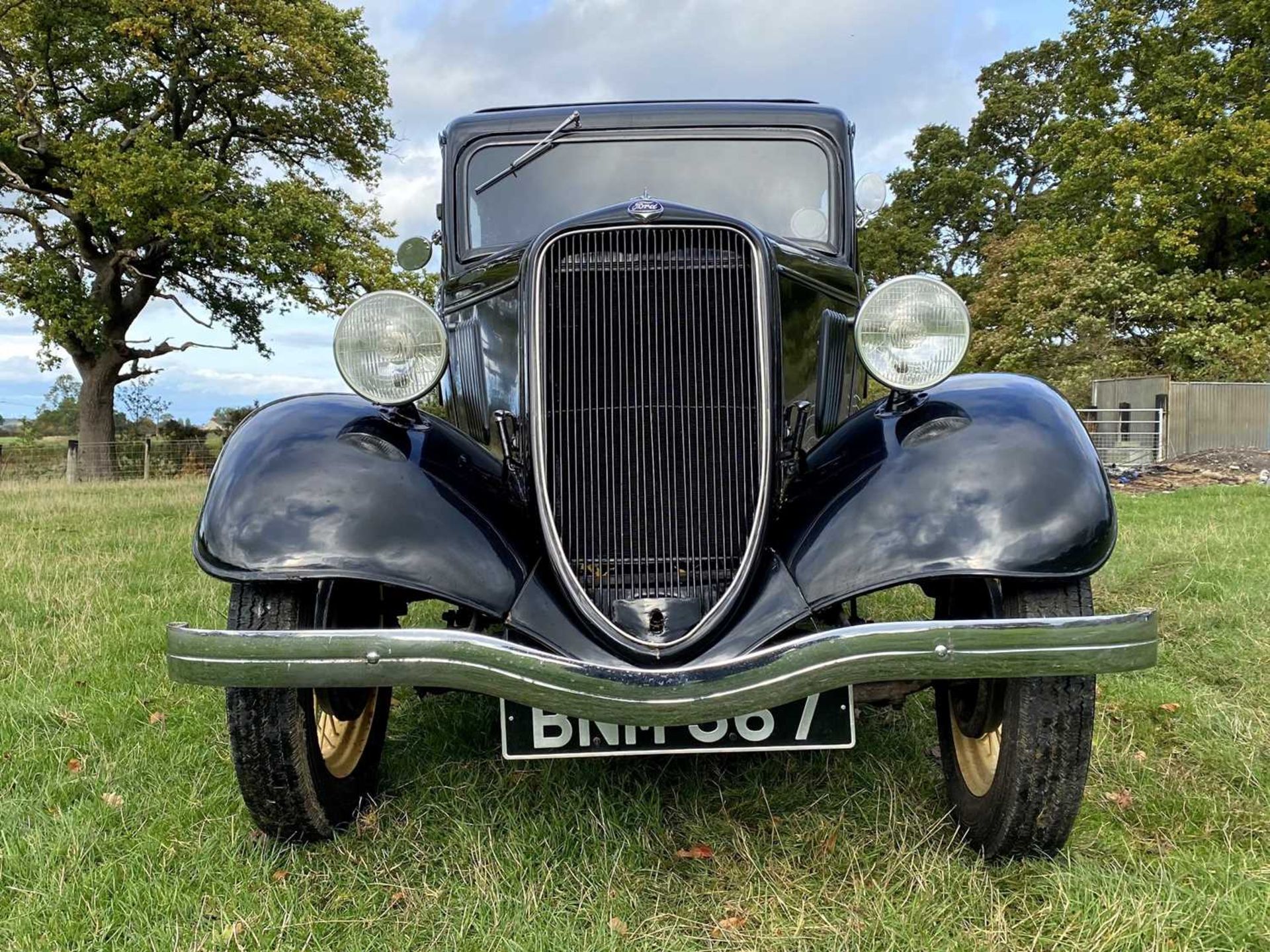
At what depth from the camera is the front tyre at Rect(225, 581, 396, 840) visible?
1896 mm

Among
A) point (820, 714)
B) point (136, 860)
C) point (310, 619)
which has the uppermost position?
point (310, 619)

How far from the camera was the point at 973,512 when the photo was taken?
180 centimetres

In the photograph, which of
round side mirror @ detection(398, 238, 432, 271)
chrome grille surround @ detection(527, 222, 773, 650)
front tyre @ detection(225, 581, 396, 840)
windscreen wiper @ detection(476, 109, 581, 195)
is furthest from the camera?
round side mirror @ detection(398, 238, 432, 271)

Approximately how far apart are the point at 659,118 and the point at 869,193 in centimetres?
97

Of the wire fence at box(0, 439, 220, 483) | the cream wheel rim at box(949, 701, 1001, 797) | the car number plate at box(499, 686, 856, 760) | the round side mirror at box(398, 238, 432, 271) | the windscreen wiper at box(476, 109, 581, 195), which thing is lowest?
the cream wheel rim at box(949, 701, 1001, 797)

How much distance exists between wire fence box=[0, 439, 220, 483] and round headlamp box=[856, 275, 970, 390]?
1562cm

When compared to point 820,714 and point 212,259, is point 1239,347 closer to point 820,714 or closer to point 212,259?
point 820,714

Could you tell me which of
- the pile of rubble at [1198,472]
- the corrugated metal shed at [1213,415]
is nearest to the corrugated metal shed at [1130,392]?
the corrugated metal shed at [1213,415]

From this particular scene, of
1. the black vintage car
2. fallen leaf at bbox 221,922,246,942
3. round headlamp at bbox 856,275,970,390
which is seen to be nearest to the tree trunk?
A: the black vintage car

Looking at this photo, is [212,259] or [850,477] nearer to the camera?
[850,477]

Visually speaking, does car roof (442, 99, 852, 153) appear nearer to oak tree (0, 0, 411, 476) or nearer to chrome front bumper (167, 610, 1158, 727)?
chrome front bumper (167, 610, 1158, 727)

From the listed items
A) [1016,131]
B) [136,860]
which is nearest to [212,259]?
[136,860]

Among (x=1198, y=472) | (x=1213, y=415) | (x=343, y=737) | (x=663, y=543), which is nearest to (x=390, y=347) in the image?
(x=663, y=543)

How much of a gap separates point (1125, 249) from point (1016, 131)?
12.4 m
